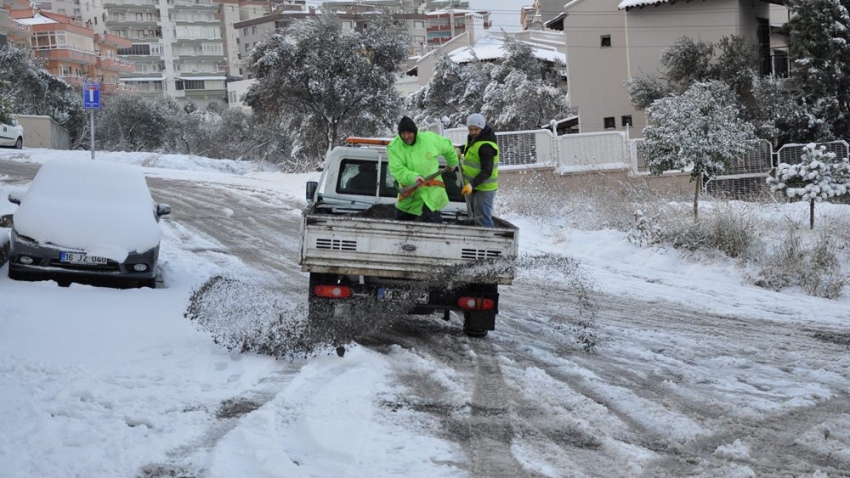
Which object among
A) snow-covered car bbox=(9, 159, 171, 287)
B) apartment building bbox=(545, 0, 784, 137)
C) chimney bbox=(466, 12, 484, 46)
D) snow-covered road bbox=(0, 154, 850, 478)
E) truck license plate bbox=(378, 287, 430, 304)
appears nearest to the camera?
snow-covered road bbox=(0, 154, 850, 478)

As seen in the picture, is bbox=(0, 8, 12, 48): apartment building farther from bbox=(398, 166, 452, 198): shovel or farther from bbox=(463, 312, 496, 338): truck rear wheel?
bbox=(463, 312, 496, 338): truck rear wheel

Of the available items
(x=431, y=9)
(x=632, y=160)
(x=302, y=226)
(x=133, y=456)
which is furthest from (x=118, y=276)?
(x=431, y=9)

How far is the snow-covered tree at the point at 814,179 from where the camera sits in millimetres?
16016

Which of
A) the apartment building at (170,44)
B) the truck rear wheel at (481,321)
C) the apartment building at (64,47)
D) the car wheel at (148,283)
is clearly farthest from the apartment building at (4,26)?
the apartment building at (170,44)

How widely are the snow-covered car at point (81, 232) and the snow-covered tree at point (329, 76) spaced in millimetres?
22830

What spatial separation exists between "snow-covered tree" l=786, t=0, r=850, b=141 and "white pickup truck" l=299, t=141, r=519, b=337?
29145 millimetres

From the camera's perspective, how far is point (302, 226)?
870 centimetres

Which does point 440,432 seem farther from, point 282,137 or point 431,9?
point 431,9

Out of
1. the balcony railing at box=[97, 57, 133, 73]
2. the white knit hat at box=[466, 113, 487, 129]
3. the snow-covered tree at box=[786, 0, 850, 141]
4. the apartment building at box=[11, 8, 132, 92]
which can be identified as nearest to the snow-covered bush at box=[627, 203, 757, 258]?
the white knit hat at box=[466, 113, 487, 129]

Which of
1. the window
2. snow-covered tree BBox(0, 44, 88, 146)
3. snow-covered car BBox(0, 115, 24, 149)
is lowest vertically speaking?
snow-covered car BBox(0, 115, 24, 149)

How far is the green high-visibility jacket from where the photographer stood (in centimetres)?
959

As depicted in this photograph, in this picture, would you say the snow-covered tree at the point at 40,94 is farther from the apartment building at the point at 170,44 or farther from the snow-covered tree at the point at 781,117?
the apartment building at the point at 170,44

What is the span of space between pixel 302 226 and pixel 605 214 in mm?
10528

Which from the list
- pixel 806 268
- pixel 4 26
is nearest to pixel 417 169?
pixel 806 268
